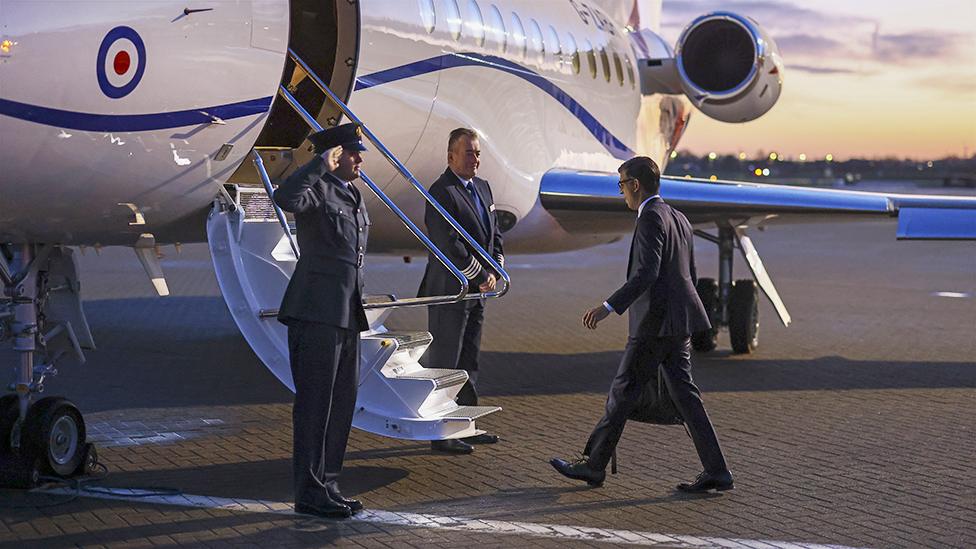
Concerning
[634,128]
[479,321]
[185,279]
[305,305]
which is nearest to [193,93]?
[305,305]

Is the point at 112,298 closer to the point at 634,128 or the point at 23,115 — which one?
the point at 634,128

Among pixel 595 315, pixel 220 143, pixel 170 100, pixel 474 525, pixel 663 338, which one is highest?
pixel 170 100

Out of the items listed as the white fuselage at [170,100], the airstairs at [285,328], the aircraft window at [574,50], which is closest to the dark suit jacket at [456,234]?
the airstairs at [285,328]

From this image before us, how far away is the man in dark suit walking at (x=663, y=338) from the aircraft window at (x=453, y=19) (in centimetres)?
382

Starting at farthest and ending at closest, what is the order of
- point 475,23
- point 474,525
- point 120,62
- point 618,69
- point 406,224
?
point 618,69 → point 475,23 → point 406,224 → point 120,62 → point 474,525

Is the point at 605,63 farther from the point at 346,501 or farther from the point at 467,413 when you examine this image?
the point at 346,501

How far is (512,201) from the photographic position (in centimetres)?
1227

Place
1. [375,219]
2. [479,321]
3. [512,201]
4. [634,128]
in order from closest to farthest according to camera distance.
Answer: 1. [479,321]
2. [375,219]
3. [512,201]
4. [634,128]

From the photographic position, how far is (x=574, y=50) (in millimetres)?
13734

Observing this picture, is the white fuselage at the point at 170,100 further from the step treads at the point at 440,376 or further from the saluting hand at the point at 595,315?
the saluting hand at the point at 595,315

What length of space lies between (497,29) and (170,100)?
4856 mm

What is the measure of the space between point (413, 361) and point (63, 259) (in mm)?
2079

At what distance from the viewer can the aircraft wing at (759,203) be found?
485 inches

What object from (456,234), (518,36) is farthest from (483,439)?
(518,36)
